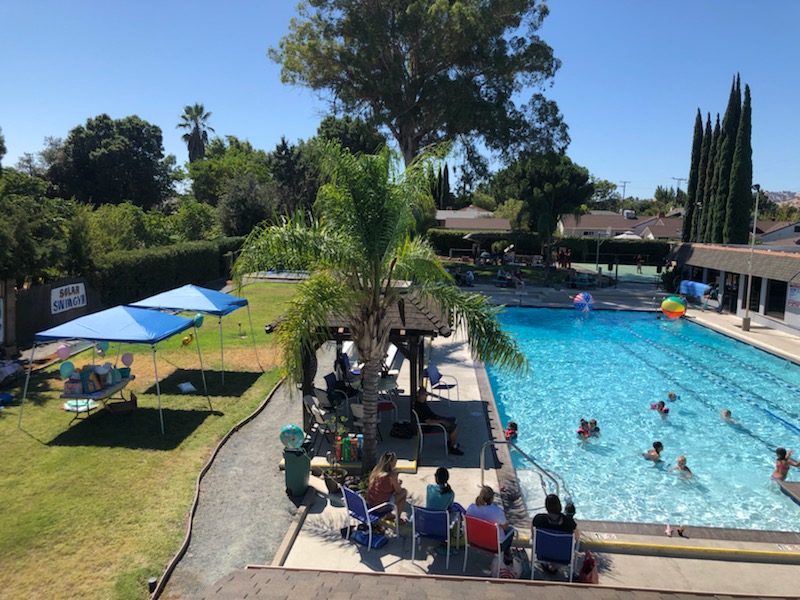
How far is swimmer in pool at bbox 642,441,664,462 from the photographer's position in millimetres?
11547

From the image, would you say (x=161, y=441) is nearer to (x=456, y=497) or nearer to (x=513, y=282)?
(x=456, y=497)

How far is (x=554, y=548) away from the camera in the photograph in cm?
671

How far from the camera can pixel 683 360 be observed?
19922 mm

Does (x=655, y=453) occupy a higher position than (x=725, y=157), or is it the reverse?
(x=725, y=157)

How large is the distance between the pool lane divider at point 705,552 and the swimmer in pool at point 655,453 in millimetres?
3965

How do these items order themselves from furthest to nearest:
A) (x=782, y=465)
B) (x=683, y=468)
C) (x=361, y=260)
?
(x=683, y=468)
(x=782, y=465)
(x=361, y=260)

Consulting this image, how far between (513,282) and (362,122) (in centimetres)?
1482

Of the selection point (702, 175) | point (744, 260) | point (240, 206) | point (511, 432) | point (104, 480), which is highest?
point (702, 175)

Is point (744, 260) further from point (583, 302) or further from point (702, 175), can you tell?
point (702, 175)

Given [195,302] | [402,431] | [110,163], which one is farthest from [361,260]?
[110,163]

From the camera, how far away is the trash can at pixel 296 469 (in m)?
8.73

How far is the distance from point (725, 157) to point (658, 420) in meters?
29.7

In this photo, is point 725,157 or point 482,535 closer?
point 482,535

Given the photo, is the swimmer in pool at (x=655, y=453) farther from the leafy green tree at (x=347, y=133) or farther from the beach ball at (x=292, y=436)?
the leafy green tree at (x=347, y=133)
